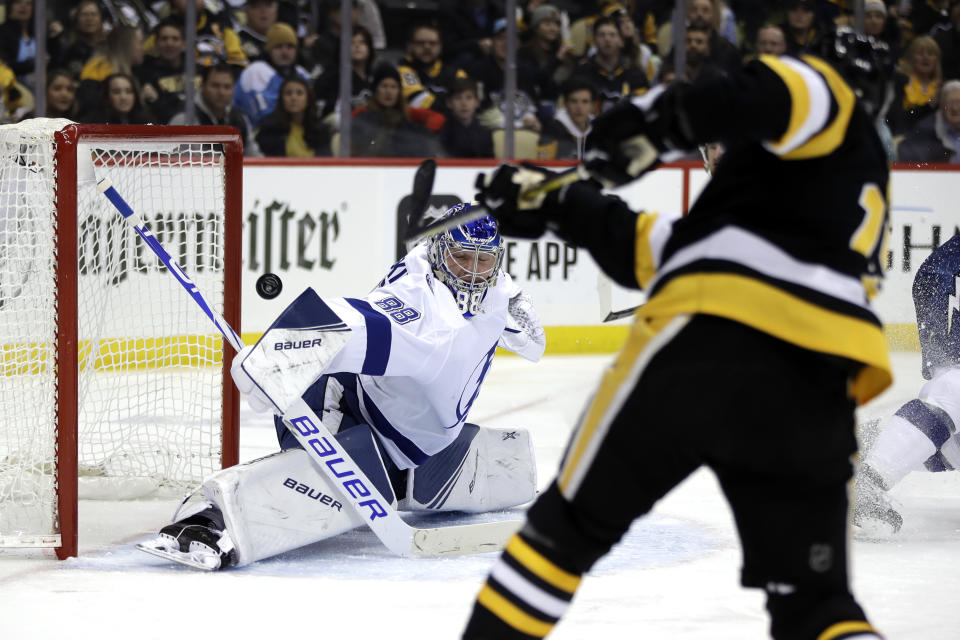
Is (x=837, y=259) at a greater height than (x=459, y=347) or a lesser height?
greater

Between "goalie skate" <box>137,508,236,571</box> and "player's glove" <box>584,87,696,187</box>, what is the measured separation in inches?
57.8

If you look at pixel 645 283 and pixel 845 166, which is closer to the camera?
pixel 845 166

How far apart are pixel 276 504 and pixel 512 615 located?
132 centimetres

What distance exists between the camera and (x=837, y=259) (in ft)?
4.99

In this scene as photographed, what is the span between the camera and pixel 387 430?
299 centimetres

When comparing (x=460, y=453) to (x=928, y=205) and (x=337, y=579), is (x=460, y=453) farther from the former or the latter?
(x=928, y=205)

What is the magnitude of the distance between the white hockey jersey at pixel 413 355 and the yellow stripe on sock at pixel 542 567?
3.88 feet

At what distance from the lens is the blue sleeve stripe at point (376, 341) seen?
275cm

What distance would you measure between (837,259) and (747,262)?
0.11 m

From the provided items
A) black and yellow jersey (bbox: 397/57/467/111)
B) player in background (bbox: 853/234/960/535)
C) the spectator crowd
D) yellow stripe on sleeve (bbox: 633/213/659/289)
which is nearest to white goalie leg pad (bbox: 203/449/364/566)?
player in background (bbox: 853/234/960/535)

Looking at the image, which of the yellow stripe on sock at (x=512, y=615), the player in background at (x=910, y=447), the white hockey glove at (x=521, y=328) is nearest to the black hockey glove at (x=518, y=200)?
the yellow stripe on sock at (x=512, y=615)

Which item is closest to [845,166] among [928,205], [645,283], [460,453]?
[645,283]

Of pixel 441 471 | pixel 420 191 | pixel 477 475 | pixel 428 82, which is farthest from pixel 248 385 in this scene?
pixel 428 82

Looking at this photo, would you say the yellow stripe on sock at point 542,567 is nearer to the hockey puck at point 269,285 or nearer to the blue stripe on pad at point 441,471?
the hockey puck at point 269,285
